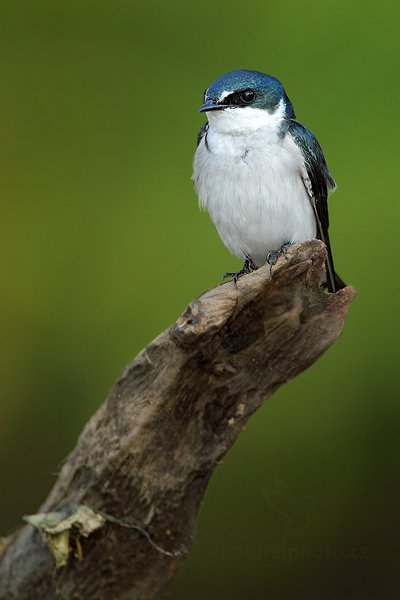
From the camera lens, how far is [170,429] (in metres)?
1.31

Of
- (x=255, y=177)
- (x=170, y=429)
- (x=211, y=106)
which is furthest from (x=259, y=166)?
(x=170, y=429)

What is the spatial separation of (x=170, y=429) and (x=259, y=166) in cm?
51

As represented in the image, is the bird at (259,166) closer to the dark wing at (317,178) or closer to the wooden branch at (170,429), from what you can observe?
the dark wing at (317,178)

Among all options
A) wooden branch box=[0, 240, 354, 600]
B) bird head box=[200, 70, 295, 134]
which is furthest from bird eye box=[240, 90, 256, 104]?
wooden branch box=[0, 240, 354, 600]

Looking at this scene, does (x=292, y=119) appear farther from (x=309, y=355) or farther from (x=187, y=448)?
(x=187, y=448)

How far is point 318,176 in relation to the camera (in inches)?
65.6

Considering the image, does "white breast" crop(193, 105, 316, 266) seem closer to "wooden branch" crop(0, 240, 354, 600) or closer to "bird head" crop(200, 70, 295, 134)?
"bird head" crop(200, 70, 295, 134)

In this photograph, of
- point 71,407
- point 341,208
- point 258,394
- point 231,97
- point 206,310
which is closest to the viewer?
point 206,310

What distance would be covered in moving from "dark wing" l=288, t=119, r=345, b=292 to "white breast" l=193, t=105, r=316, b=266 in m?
0.01

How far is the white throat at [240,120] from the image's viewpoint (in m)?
1.58

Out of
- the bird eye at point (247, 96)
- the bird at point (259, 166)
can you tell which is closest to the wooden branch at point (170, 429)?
the bird at point (259, 166)

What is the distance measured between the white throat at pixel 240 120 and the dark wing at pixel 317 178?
0.05 meters

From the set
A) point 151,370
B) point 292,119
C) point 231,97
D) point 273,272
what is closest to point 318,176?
point 292,119

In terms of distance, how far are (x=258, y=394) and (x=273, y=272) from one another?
0.18m
